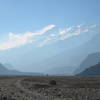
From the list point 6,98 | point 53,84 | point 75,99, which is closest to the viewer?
point 6,98

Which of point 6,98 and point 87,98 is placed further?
point 87,98

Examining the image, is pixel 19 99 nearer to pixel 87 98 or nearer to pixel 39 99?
pixel 39 99

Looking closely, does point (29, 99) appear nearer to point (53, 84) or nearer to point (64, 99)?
point (64, 99)

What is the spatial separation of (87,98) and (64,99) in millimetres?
4020

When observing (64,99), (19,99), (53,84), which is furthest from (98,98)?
(53,84)

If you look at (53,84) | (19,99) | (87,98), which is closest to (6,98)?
(19,99)

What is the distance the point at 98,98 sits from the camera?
160ft

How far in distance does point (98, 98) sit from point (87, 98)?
2297mm

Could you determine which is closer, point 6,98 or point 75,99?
point 6,98

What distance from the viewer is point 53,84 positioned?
264 feet

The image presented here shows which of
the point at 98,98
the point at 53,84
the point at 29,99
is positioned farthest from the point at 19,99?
the point at 53,84

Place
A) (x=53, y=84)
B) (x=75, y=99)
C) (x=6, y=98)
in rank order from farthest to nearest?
(x=53, y=84), (x=75, y=99), (x=6, y=98)

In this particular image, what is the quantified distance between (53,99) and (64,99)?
1.84m

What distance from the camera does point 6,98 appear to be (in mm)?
43844
